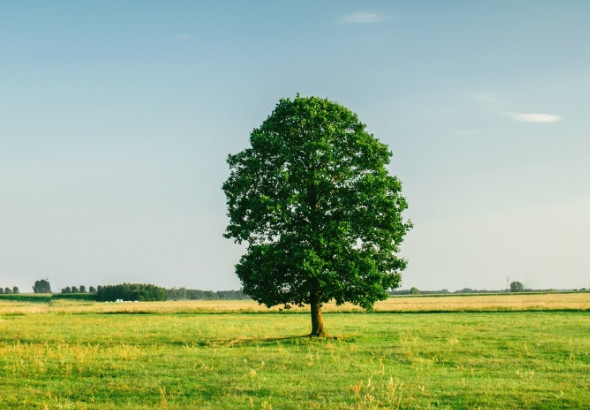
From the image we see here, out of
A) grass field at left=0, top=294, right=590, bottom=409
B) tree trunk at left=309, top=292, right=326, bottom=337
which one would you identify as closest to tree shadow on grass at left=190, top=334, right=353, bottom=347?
grass field at left=0, top=294, right=590, bottom=409

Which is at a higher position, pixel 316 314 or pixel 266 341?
pixel 316 314

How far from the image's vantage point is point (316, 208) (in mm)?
38469

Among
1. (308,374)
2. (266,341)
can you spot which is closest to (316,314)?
(266,341)

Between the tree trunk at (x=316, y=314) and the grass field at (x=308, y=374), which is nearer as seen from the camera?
the grass field at (x=308, y=374)

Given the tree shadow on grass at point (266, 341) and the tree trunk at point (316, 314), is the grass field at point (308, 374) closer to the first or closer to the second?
the tree shadow on grass at point (266, 341)

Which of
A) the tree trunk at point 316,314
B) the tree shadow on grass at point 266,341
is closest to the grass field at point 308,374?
the tree shadow on grass at point 266,341

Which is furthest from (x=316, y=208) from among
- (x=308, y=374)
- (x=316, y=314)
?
(x=308, y=374)

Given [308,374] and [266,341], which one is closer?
[308,374]

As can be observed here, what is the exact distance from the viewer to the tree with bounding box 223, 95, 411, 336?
121 ft

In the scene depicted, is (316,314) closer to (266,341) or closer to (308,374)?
(266,341)

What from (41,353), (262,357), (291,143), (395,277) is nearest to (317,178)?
(291,143)

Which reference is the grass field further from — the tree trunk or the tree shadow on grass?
the tree trunk

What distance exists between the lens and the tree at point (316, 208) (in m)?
36.8

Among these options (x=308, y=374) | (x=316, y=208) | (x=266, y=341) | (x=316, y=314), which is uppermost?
(x=316, y=208)
